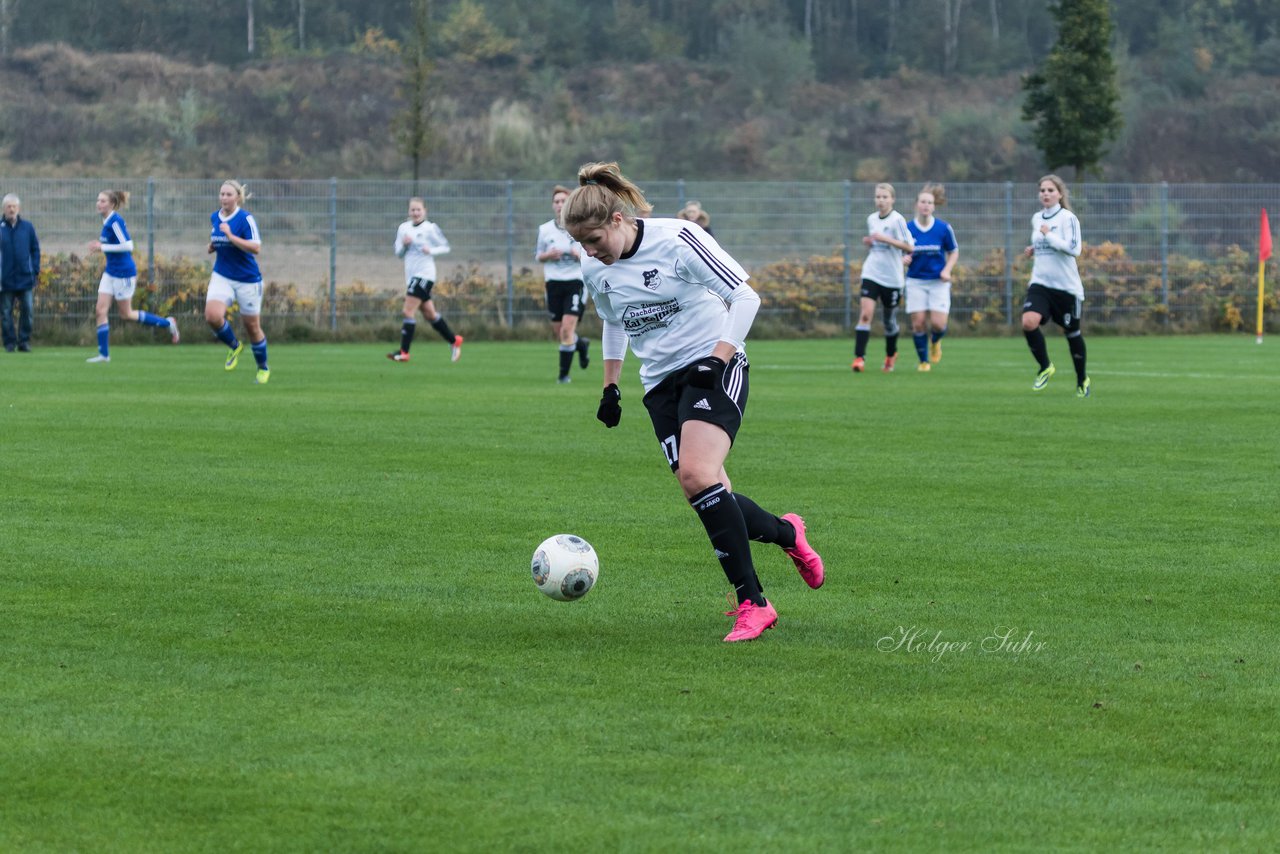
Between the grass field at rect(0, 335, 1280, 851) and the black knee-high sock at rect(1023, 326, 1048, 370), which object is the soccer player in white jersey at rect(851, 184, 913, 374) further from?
the grass field at rect(0, 335, 1280, 851)

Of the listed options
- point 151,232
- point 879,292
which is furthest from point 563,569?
point 151,232

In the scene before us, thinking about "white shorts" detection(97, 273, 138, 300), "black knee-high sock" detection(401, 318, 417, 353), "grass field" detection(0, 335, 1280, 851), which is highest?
"white shorts" detection(97, 273, 138, 300)

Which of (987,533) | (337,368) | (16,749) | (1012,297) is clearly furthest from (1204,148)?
(16,749)

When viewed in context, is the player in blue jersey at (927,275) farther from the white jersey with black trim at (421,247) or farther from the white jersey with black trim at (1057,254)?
the white jersey with black trim at (421,247)

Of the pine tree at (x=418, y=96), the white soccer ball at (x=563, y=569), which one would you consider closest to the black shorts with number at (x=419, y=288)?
the pine tree at (x=418, y=96)

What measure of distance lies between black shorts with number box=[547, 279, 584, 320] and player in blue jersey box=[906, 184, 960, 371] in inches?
167

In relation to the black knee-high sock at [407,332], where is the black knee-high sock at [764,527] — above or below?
below

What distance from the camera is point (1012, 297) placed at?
1374 inches

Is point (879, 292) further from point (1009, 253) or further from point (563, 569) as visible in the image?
point (563, 569)

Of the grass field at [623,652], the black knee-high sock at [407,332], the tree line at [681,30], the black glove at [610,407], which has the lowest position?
the grass field at [623,652]

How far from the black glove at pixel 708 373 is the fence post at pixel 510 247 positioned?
1043 inches

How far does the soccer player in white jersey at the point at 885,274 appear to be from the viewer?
73.5ft

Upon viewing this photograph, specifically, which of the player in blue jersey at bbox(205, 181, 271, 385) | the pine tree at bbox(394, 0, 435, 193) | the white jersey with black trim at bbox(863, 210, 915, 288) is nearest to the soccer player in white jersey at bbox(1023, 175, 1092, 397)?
the white jersey with black trim at bbox(863, 210, 915, 288)

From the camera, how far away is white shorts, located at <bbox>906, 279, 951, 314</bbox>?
75.9 ft
